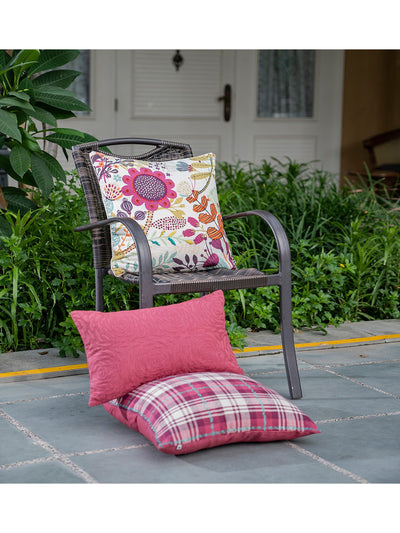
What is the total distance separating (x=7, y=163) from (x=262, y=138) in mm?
3980

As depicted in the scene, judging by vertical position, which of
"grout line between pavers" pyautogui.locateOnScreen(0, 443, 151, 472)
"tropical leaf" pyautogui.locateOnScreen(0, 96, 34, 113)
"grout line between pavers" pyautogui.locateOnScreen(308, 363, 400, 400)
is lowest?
"grout line between pavers" pyautogui.locateOnScreen(0, 443, 151, 472)

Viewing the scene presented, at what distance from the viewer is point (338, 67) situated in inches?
272

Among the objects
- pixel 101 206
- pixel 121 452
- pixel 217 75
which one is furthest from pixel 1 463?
pixel 217 75

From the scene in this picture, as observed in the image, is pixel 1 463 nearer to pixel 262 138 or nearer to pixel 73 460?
pixel 73 460

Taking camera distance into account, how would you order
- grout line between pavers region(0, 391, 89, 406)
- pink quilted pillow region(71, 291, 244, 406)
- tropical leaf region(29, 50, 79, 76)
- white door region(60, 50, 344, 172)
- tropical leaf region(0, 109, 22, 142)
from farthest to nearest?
white door region(60, 50, 344, 172), tropical leaf region(29, 50, 79, 76), tropical leaf region(0, 109, 22, 142), grout line between pavers region(0, 391, 89, 406), pink quilted pillow region(71, 291, 244, 406)

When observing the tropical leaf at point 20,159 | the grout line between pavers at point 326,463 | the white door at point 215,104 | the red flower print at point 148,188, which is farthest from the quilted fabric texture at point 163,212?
the white door at point 215,104

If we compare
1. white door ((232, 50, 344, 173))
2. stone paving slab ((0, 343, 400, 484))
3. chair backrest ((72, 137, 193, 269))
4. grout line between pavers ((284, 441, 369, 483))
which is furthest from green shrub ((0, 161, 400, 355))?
white door ((232, 50, 344, 173))

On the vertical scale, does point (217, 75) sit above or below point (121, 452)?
above

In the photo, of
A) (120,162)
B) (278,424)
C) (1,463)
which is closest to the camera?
(1,463)

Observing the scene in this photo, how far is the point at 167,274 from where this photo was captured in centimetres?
249

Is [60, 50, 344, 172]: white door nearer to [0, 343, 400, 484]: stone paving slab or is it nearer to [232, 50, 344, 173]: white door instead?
[232, 50, 344, 173]: white door

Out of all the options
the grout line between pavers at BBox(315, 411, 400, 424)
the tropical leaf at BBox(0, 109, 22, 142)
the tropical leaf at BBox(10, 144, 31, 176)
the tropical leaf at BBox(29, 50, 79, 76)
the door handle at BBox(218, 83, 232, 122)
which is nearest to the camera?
the grout line between pavers at BBox(315, 411, 400, 424)

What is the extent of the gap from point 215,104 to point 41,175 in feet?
12.8

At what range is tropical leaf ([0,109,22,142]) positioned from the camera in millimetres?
2750
